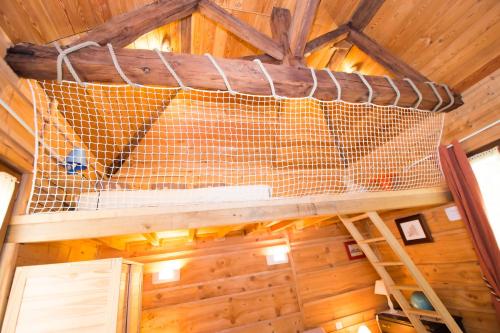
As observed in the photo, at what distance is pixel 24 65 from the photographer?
1065 millimetres

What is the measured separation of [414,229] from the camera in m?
2.87

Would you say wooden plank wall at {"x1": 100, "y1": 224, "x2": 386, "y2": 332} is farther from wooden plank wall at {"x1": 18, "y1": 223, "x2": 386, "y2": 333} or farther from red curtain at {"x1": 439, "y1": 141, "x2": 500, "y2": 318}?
red curtain at {"x1": 439, "y1": 141, "x2": 500, "y2": 318}

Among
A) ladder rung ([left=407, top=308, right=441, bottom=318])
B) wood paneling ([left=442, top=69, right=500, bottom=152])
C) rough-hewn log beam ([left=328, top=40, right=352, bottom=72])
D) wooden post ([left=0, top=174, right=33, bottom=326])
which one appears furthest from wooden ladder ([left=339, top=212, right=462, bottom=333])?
wooden post ([left=0, top=174, right=33, bottom=326])

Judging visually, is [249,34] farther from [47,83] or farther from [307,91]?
[47,83]

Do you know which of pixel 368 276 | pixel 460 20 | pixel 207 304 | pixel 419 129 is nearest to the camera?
pixel 460 20

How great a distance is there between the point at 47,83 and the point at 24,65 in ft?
1.01

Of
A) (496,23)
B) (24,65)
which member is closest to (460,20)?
(496,23)

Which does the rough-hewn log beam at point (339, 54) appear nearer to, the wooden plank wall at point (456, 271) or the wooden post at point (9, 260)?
the wooden plank wall at point (456, 271)

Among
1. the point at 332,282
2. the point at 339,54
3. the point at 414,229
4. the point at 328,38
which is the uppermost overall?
the point at 339,54

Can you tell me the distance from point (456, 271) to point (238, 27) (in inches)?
135

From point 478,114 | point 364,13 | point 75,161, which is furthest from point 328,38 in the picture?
point 75,161

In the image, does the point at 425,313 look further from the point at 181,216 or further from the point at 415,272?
the point at 181,216

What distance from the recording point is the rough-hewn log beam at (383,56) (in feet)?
6.45

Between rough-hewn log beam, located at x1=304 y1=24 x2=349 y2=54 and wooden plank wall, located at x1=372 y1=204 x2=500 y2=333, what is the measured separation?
2.14m
